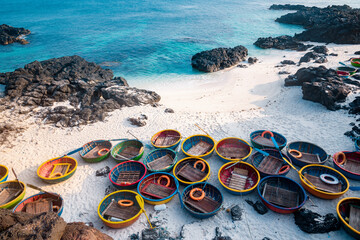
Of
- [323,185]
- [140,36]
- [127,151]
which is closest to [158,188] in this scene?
[127,151]

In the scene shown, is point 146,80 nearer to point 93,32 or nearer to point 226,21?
point 93,32

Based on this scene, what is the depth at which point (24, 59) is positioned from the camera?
1496 inches

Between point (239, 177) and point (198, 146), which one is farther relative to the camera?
point (198, 146)

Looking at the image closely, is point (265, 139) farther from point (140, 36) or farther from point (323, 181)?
point (140, 36)

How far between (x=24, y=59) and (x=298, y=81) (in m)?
45.7

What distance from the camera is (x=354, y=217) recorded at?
28.4 ft

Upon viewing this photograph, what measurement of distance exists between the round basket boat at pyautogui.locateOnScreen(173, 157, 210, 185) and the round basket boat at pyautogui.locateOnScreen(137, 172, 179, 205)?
1.65 ft

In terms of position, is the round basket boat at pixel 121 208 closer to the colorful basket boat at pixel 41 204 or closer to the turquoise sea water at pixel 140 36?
the colorful basket boat at pixel 41 204

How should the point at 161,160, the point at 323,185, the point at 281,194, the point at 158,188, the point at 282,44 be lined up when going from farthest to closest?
the point at 282,44 < the point at 161,160 < the point at 158,188 < the point at 323,185 < the point at 281,194

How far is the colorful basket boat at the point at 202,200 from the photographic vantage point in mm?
9476

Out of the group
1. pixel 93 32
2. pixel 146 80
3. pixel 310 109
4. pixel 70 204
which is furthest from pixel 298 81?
pixel 93 32

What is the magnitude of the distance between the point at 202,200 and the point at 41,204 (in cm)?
819

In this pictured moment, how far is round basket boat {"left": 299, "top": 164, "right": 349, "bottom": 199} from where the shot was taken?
9.68 meters

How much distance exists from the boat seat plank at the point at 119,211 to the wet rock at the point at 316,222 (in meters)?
7.53
